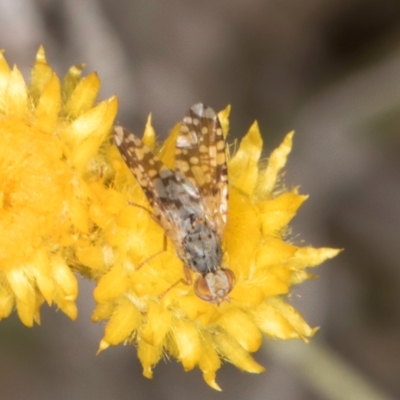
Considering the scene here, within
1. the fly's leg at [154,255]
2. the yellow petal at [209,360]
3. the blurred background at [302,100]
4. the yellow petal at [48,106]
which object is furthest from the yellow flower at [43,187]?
the blurred background at [302,100]

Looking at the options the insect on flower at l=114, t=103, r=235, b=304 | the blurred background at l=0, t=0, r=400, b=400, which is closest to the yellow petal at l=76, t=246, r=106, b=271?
the insect on flower at l=114, t=103, r=235, b=304

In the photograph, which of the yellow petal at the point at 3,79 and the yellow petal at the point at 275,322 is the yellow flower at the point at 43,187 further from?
the yellow petal at the point at 275,322

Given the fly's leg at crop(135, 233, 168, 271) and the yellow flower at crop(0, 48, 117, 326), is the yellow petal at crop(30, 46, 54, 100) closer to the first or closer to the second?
the yellow flower at crop(0, 48, 117, 326)

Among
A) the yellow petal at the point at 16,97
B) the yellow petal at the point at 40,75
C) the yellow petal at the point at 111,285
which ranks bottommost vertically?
the yellow petal at the point at 111,285

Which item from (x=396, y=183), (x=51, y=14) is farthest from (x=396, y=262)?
(x=51, y=14)

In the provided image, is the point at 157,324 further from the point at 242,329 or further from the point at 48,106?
the point at 48,106

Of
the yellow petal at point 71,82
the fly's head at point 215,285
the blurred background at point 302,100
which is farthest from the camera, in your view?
the blurred background at point 302,100
